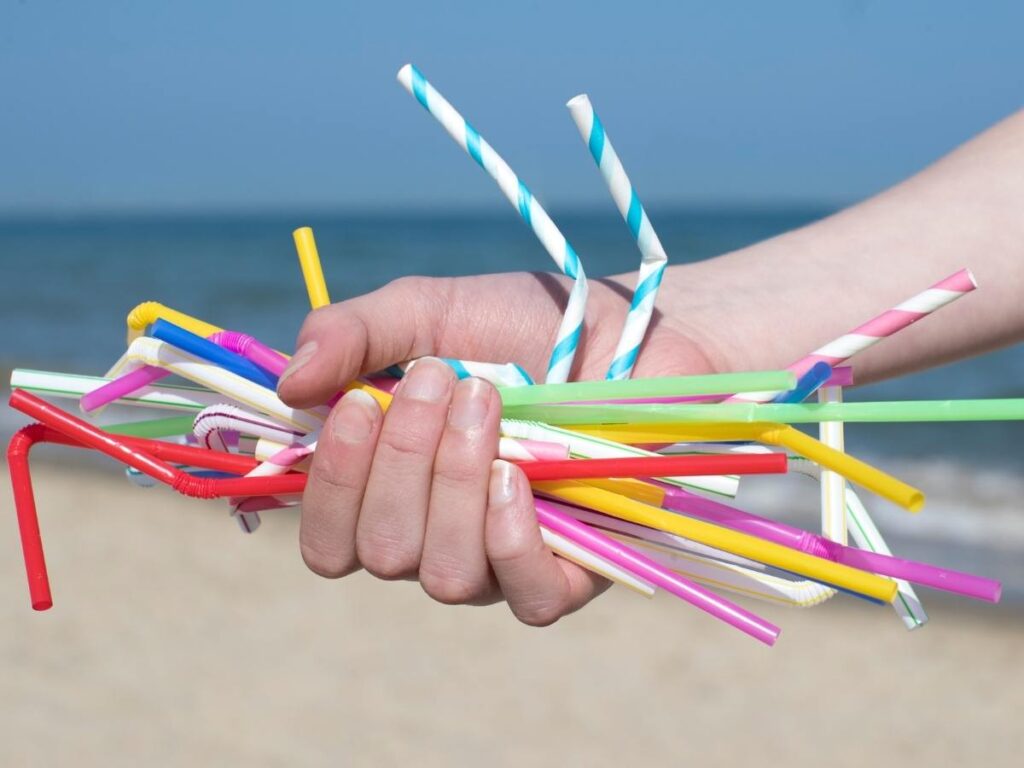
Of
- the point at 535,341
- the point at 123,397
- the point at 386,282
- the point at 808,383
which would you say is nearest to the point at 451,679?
the point at 535,341

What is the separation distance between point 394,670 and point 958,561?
247cm

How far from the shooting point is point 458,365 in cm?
117

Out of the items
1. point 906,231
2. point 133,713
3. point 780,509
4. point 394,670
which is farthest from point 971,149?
point 780,509

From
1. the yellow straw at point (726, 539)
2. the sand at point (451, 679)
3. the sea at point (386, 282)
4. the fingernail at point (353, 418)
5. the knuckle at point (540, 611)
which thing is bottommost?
the sea at point (386, 282)

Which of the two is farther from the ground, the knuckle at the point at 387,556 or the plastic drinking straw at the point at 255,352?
the plastic drinking straw at the point at 255,352

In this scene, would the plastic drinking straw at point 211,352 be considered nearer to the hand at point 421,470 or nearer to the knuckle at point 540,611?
the hand at point 421,470

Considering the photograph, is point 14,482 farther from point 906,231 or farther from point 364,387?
point 906,231

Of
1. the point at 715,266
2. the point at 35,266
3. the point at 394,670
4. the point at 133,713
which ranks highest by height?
the point at 715,266

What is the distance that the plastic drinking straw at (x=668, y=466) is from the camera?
0.93 metres

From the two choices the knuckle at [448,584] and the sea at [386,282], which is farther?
the sea at [386,282]

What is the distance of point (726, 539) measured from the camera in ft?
3.32

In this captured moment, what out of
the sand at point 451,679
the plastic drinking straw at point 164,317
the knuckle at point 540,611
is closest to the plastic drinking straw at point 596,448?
the knuckle at point 540,611

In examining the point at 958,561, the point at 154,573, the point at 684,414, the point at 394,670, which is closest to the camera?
the point at 684,414

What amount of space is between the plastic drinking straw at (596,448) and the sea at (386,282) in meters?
3.39
